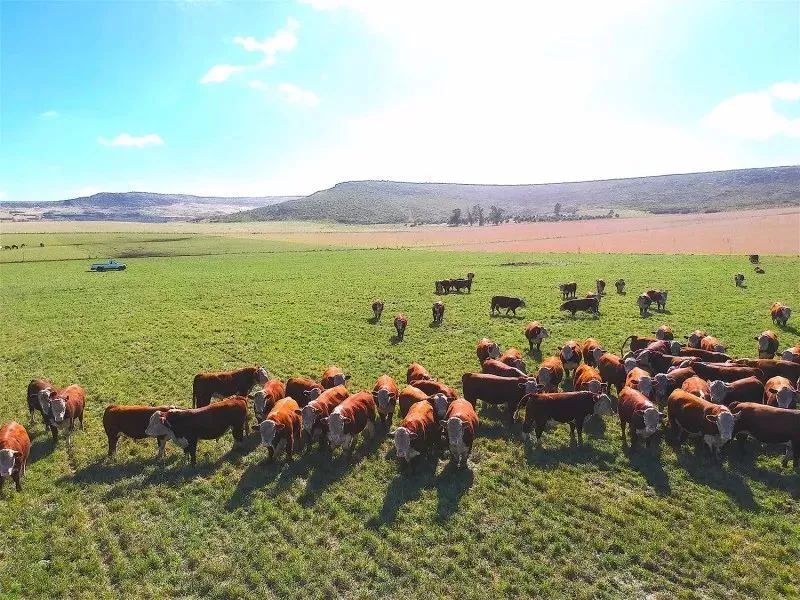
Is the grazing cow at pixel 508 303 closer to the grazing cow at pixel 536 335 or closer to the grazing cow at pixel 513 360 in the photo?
the grazing cow at pixel 536 335

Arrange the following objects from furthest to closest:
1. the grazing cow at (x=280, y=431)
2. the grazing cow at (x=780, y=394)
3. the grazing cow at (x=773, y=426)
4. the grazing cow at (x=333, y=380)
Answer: the grazing cow at (x=333, y=380), the grazing cow at (x=780, y=394), the grazing cow at (x=280, y=431), the grazing cow at (x=773, y=426)

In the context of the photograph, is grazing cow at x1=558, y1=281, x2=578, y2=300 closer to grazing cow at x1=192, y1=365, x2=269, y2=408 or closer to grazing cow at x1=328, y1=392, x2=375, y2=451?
grazing cow at x1=328, y1=392, x2=375, y2=451

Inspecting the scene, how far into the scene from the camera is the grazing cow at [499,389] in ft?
39.7

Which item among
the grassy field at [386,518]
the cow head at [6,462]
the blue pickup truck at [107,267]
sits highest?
the blue pickup truck at [107,267]

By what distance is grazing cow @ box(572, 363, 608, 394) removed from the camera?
471 inches

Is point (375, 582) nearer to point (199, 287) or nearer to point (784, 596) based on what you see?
point (784, 596)

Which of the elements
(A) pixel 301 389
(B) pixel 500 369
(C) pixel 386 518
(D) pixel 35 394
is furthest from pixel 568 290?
(D) pixel 35 394

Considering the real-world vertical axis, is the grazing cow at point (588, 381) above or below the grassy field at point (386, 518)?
above

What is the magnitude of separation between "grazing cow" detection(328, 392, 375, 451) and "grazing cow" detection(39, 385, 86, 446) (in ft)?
20.2

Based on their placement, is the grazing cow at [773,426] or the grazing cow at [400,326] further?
the grazing cow at [400,326]

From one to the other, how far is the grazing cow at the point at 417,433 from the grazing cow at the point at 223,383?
4.92 m

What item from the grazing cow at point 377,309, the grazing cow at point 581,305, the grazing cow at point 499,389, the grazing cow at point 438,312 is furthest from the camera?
the grazing cow at point 377,309

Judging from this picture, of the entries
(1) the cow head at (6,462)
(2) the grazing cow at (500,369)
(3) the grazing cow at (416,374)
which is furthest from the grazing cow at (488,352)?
(1) the cow head at (6,462)

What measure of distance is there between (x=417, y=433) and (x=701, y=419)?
577 cm
